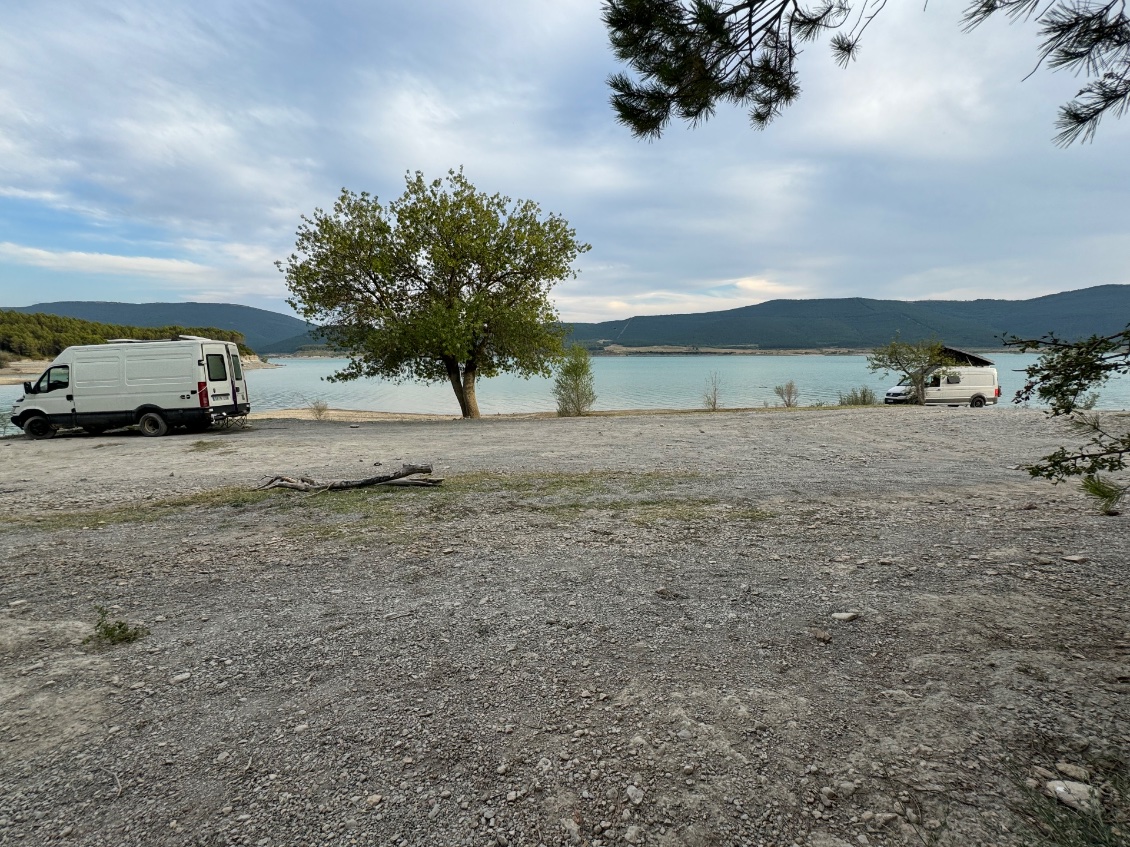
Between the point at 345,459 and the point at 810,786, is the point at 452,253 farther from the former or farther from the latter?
the point at 810,786

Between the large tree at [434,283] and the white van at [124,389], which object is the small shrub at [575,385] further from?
the white van at [124,389]

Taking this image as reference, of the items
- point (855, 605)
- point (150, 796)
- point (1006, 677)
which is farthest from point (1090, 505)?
point (150, 796)

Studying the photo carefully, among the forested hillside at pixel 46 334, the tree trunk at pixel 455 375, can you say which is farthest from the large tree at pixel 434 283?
the forested hillside at pixel 46 334

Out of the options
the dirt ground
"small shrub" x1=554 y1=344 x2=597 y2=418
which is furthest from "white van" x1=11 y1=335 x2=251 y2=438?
"small shrub" x1=554 y1=344 x2=597 y2=418

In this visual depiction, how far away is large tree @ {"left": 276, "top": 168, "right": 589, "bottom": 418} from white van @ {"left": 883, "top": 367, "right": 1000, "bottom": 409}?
20431 millimetres

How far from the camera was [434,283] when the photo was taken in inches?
821

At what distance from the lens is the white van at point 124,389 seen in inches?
620

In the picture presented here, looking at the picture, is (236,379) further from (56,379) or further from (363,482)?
(363,482)

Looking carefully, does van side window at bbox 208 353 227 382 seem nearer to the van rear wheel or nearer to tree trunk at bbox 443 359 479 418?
the van rear wheel

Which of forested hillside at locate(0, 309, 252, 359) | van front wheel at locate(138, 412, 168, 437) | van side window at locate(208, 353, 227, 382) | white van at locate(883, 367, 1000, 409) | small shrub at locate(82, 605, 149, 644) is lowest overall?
white van at locate(883, 367, 1000, 409)

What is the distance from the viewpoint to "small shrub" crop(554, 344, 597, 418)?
86.7 ft

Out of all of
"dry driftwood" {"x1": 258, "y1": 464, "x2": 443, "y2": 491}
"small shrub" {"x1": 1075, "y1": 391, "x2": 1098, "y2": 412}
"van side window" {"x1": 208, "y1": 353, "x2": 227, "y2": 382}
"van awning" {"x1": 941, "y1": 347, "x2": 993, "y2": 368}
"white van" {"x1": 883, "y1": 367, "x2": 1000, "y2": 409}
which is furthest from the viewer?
"van awning" {"x1": 941, "y1": 347, "x2": 993, "y2": 368}

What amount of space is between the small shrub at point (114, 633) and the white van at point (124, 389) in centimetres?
1436

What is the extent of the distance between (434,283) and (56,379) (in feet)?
38.0
